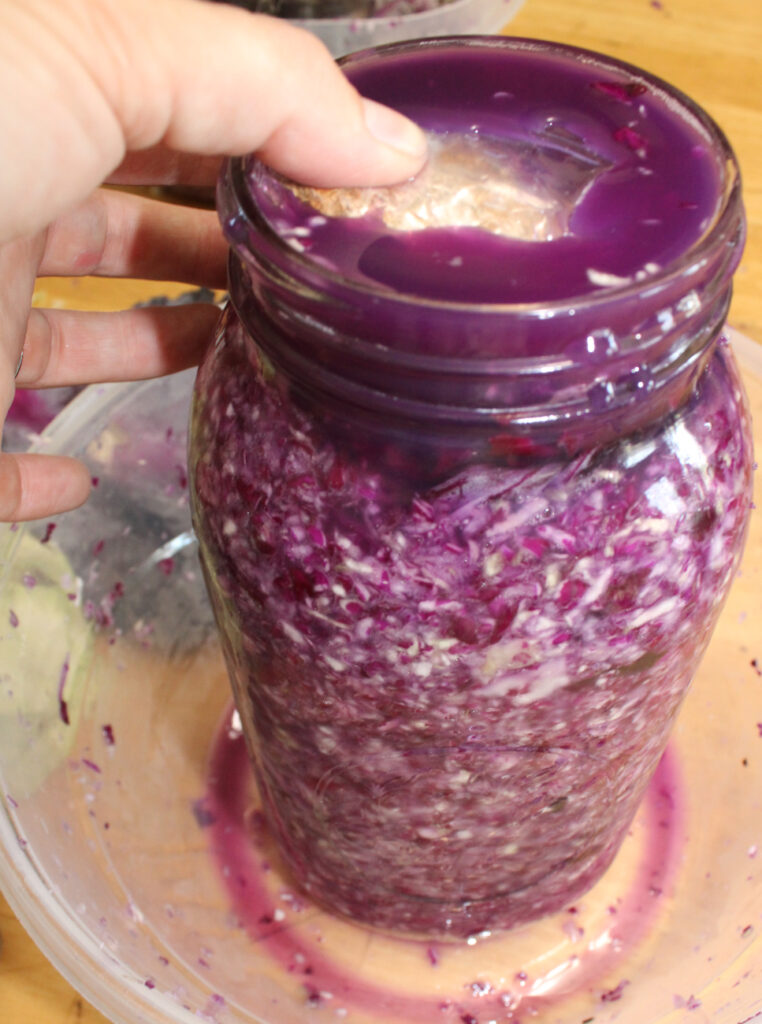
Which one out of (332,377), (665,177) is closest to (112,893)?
(332,377)

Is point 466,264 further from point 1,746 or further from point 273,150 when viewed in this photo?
point 1,746

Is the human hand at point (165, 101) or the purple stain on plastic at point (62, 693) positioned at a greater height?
the human hand at point (165, 101)

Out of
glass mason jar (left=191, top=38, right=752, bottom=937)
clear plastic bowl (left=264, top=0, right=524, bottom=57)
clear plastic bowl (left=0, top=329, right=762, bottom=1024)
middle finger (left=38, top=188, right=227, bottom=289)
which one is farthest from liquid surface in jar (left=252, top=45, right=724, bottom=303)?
clear plastic bowl (left=264, top=0, right=524, bottom=57)

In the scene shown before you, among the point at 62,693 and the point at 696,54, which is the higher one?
the point at 696,54

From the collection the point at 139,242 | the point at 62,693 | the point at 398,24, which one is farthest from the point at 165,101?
the point at 398,24

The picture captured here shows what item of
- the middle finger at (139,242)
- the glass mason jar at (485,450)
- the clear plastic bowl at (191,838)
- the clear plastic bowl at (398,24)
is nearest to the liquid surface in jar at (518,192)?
the glass mason jar at (485,450)

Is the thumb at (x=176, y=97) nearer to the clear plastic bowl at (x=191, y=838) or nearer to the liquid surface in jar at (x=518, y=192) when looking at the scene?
the liquid surface in jar at (x=518, y=192)

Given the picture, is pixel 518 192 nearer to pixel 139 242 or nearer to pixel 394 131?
pixel 394 131
